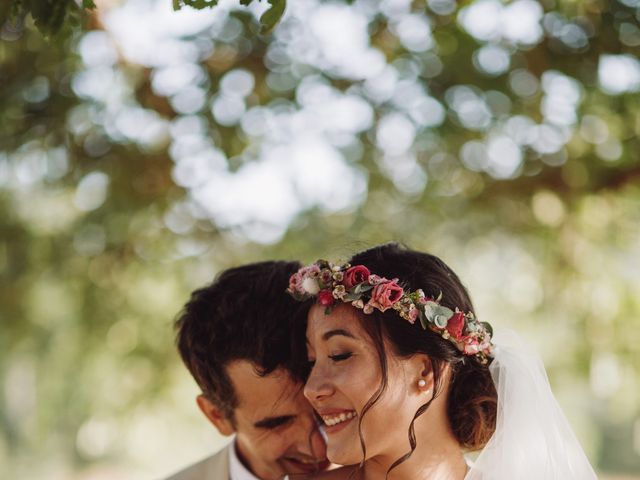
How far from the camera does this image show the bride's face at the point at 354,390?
10.2 feet

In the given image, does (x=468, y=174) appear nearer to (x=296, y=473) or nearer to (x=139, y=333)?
(x=139, y=333)

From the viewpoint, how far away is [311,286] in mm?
3299

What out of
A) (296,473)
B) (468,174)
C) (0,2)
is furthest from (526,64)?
(296,473)

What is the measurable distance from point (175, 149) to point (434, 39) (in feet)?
7.32

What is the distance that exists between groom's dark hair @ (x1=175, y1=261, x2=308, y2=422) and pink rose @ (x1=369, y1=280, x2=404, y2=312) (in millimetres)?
517

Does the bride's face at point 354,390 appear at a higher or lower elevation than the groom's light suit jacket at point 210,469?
higher

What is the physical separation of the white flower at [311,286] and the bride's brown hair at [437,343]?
7.1 inches

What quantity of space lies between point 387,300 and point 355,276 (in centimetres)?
17

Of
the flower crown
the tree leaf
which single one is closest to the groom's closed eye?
the flower crown

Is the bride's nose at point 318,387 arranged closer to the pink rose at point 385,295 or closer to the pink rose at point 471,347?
the pink rose at point 385,295

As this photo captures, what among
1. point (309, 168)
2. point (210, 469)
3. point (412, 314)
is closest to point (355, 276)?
point (412, 314)

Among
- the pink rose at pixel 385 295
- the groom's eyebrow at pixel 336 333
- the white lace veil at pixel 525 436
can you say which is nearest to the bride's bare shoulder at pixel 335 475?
the white lace veil at pixel 525 436

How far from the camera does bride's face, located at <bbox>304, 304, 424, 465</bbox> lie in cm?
312

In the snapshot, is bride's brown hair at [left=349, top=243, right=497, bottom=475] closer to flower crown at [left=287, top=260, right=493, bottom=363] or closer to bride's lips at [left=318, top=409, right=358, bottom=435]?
flower crown at [left=287, top=260, right=493, bottom=363]
